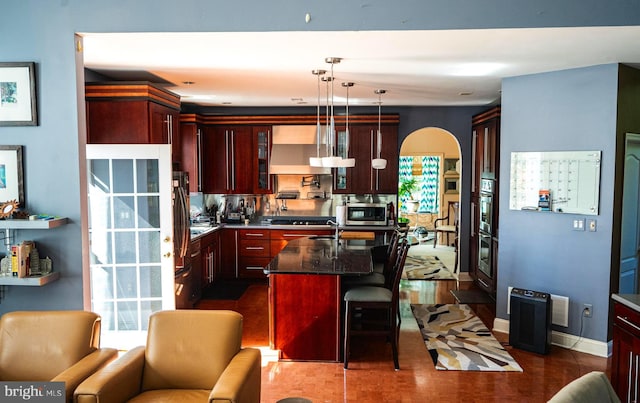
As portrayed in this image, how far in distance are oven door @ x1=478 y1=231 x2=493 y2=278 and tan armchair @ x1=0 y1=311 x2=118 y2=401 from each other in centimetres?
468

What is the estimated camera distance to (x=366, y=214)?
6.97m

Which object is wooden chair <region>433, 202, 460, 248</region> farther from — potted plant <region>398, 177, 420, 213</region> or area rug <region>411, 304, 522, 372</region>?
area rug <region>411, 304, 522, 372</region>

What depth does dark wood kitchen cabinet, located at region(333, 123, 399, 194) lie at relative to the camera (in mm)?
7023

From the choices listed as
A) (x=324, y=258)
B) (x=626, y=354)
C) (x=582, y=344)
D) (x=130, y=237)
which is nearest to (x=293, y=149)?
(x=324, y=258)

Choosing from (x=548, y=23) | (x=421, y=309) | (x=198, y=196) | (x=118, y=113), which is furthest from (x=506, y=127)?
(x=198, y=196)

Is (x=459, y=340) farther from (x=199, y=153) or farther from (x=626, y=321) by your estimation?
(x=199, y=153)

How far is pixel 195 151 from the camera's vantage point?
266 inches

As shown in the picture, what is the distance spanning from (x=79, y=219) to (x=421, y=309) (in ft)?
12.9

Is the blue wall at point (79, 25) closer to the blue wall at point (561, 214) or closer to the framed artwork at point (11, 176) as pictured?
the framed artwork at point (11, 176)

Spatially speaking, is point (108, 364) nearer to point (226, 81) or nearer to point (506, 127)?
point (226, 81)

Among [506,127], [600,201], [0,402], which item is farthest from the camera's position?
[506,127]

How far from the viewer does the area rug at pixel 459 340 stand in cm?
409

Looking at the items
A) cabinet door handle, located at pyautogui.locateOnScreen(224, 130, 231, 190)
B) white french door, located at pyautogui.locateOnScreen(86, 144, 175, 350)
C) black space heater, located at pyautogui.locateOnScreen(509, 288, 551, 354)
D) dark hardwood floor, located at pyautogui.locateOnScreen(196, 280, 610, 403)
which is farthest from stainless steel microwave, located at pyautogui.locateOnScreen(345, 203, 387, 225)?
white french door, located at pyautogui.locateOnScreen(86, 144, 175, 350)

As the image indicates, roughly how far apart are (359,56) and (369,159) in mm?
3335
